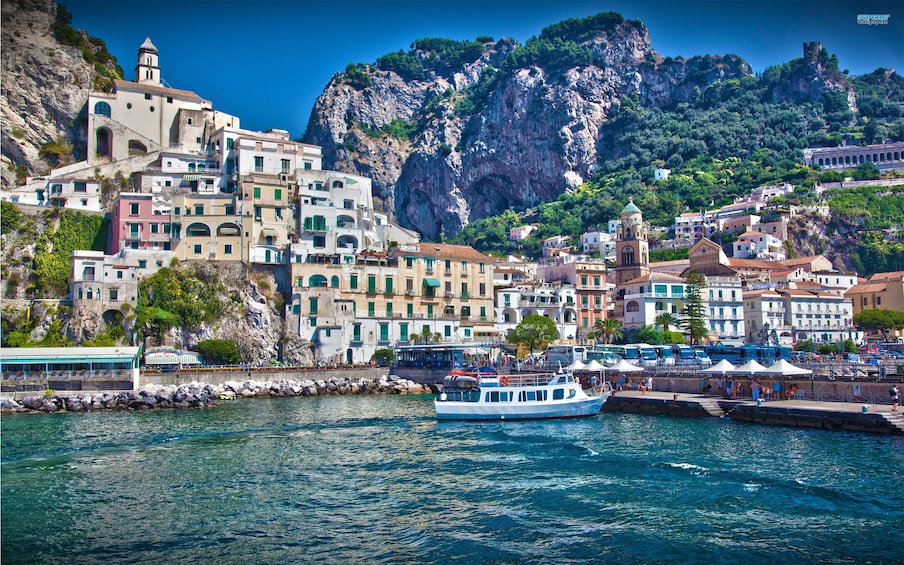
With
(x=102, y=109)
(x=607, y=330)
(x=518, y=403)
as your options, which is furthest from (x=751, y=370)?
(x=102, y=109)

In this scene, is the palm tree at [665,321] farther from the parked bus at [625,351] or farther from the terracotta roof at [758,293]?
the parked bus at [625,351]

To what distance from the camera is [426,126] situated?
168875mm

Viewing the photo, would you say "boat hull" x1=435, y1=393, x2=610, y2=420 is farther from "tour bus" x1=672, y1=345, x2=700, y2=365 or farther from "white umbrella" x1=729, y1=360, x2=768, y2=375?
"tour bus" x1=672, y1=345, x2=700, y2=365

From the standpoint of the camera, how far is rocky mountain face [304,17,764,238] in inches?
6137

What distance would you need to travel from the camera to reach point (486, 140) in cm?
15925

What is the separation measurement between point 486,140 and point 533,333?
101431mm

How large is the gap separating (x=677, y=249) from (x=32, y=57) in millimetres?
83576

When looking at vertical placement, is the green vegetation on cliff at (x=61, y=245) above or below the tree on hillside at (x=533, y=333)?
above

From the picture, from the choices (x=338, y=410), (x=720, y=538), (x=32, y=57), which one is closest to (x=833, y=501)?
(x=720, y=538)

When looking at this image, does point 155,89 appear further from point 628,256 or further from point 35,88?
point 628,256

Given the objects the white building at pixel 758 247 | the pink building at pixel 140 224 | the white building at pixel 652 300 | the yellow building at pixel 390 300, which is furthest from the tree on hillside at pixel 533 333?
the white building at pixel 758 247

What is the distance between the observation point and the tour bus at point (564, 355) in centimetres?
5188

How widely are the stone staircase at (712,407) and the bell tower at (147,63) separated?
66025 mm

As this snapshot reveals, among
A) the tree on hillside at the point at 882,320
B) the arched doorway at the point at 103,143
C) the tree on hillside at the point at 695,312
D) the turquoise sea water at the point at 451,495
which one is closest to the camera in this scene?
the turquoise sea water at the point at 451,495
